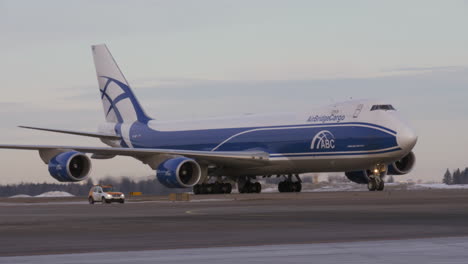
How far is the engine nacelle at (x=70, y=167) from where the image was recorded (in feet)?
164

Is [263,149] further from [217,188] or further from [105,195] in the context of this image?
[105,195]

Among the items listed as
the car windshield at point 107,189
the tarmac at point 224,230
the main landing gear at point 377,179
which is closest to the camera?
the tarmac at point 224,230

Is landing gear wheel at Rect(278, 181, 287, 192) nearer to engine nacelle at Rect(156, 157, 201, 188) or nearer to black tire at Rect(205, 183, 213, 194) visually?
black tire at Rect(205, 183, 213, 194)

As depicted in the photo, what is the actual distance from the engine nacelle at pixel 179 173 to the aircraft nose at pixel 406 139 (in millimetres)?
11237

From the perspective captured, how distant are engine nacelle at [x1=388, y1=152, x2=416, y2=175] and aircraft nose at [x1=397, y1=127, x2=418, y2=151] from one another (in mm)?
6420

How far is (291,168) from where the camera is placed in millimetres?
54969

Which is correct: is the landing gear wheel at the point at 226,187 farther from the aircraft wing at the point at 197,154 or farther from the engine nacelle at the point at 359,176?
the engine nacelle at the point at 359,176

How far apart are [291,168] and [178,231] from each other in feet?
112

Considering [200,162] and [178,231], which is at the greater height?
[200,162]

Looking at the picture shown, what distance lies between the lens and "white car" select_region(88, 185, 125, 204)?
47.9 m

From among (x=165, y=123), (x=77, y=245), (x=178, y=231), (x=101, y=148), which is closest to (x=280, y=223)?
(x=178, y=231)

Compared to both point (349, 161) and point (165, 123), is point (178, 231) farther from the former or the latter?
point (165, 123)

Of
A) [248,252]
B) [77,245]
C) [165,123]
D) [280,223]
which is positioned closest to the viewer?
[248,252]

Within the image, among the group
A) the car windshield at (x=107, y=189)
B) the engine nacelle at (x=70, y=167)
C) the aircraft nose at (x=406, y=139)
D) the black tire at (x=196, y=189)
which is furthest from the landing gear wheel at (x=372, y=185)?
the engine nacelle at (x=70, y=167)
